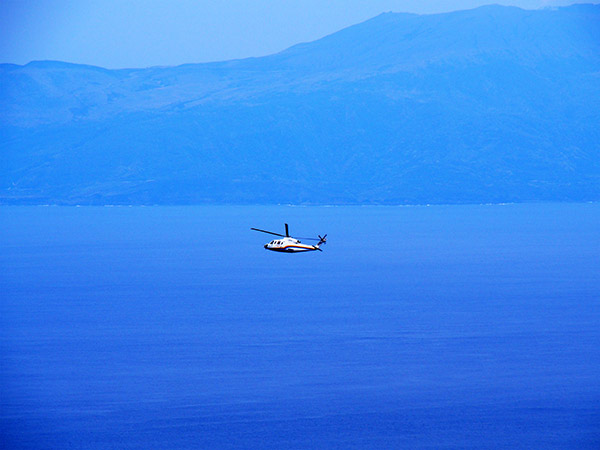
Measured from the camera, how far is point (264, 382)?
156 ft

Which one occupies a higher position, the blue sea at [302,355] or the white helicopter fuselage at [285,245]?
the white helicopter fuselage at [285,245]

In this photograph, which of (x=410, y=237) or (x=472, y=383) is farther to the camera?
(x=410, y=237)

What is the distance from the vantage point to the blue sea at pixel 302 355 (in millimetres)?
40938

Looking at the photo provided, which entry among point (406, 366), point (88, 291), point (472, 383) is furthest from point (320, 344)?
point (88, 291)

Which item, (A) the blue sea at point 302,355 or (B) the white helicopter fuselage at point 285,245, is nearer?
(A) the blue sea at point 302,355

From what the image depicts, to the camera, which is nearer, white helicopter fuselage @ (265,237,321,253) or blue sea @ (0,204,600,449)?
blue sea @ (0,204,600,449)

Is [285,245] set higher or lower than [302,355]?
higher

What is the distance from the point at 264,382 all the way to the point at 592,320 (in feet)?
85.1

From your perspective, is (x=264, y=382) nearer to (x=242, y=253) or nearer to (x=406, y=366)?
(x=406, y=366)

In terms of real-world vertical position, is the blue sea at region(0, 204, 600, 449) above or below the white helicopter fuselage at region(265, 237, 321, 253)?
below

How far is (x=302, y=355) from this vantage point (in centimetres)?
5369

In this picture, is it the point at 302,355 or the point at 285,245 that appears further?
the point at 285,245

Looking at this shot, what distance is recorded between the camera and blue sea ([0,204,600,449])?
134 feet

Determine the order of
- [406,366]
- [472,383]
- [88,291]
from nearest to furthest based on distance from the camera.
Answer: [472,383] < [406,366] < [88,291]
